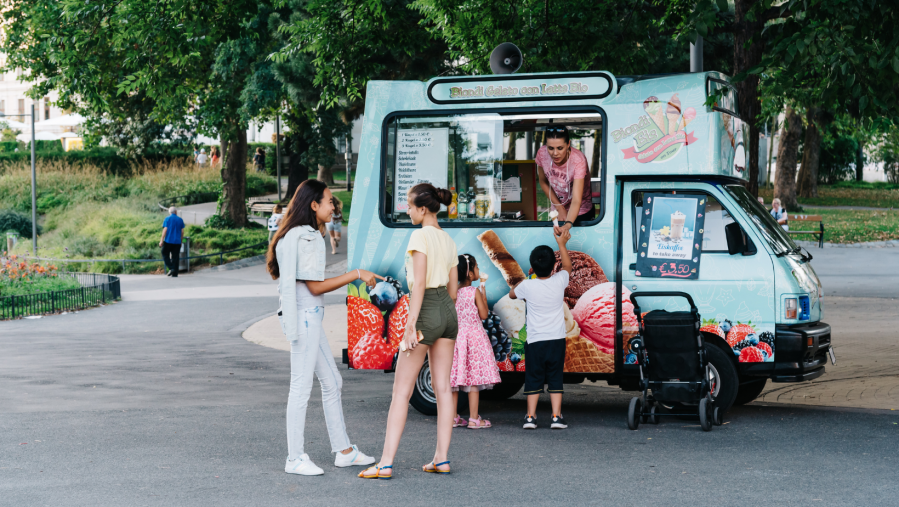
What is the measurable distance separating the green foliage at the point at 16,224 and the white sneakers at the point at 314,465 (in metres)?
26.6

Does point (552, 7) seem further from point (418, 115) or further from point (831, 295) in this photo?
point (831, 295)

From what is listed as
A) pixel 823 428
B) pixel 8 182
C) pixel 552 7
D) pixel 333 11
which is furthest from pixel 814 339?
pixel 8 182

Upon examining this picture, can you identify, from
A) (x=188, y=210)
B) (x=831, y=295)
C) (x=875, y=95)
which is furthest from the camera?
(x=188, y=210)

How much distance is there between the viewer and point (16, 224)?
1183 inches

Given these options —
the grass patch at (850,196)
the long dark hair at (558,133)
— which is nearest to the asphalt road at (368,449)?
the long dark hair at (558,133)

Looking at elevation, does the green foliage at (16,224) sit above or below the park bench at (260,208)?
below

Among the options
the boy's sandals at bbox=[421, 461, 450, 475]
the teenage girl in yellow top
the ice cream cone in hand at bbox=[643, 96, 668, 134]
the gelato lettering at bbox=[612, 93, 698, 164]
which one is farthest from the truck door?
the boy's sandals at bbox=[421, 461, 450, 475]

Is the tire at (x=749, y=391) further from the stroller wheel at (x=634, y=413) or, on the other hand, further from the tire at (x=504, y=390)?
the tire at (x=504, y=390)

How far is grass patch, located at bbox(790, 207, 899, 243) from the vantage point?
1046 inches

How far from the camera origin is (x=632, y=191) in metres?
7.73

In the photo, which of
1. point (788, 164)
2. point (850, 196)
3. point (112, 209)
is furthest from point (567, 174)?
point (850, 196)

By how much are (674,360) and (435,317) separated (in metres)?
2.40

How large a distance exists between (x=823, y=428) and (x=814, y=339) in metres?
0.72

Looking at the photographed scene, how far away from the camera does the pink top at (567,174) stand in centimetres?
791
